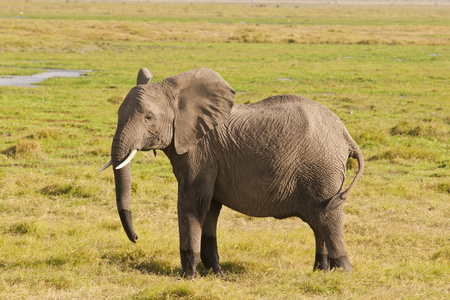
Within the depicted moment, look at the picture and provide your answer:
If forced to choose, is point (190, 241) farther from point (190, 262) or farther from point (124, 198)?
point (124, 198)

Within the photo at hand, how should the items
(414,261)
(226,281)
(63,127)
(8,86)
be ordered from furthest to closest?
(8,86) → (63,127) → (414,261) → (226,281)

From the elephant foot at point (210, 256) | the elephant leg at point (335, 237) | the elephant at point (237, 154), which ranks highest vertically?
the elephant at point (237, 154)

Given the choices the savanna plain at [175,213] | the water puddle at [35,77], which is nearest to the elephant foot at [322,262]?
the savanna plain at [175,213]

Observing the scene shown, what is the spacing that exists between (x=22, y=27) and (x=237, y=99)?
34031 mm

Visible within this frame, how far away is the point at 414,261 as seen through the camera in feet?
22.8

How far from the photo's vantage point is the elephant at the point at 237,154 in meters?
5.73

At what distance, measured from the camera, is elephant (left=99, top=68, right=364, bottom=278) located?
5727mm

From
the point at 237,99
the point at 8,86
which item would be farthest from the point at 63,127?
the point at 8,86

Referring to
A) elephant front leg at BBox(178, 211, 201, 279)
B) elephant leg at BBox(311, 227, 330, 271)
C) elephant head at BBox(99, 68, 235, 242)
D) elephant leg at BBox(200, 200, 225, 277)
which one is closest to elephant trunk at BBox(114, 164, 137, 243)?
elephant head at BBox(99, 68, 235, 242)

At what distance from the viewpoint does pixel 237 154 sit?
588 centimetres

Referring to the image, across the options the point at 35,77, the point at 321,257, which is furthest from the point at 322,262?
the point at 35,77

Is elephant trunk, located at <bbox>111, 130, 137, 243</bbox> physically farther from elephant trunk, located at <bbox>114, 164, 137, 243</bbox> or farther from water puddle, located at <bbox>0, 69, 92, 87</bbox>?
water puddle, located at <bbox>0, 69, 92, 87</bbox>

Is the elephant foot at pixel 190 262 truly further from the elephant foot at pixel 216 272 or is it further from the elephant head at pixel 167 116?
the elephant head at pixel 167 116

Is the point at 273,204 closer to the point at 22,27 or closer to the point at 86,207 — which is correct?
the point at 86,207
